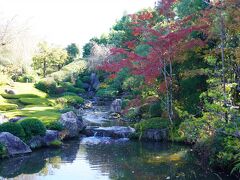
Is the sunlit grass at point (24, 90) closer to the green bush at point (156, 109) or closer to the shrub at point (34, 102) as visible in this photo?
the shrub at point (34, 102)

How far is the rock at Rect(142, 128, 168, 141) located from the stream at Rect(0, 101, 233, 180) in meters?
0.63

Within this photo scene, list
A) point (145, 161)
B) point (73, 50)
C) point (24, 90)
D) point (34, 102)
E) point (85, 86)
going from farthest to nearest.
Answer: point (73, 50) → point (85, 86) → point (24, 90) → point (34, 102) → point (145, 161)

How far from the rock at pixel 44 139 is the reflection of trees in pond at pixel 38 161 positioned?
0.40 m

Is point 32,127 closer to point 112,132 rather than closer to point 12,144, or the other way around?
point 12,144

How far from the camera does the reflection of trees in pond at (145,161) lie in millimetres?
11804

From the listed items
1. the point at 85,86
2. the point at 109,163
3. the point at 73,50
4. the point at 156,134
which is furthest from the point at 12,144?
the point at 73,50

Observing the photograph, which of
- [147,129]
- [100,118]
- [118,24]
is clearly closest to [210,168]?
[147,129]

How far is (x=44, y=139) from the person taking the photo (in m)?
16.9

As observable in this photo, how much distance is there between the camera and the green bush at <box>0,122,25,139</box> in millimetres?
15516

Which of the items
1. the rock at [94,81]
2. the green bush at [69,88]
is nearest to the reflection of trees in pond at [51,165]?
the green bush at [69,88]

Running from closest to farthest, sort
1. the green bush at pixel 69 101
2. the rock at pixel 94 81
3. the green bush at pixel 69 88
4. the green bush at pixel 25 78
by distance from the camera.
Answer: the green bush at pixel 69 101
the green bush at pixel 69 88
the green bush at pixel 25 78
the rock at pixel 94 81

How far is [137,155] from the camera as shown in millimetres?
14883

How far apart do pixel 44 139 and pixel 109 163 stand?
15.8ft

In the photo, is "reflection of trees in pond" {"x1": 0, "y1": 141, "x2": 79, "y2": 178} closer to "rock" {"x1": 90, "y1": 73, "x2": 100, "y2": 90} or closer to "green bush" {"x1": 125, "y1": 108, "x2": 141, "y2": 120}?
"green bush" {"x1": 125, "y1": 108, "x2": 141, "y2": 120}
